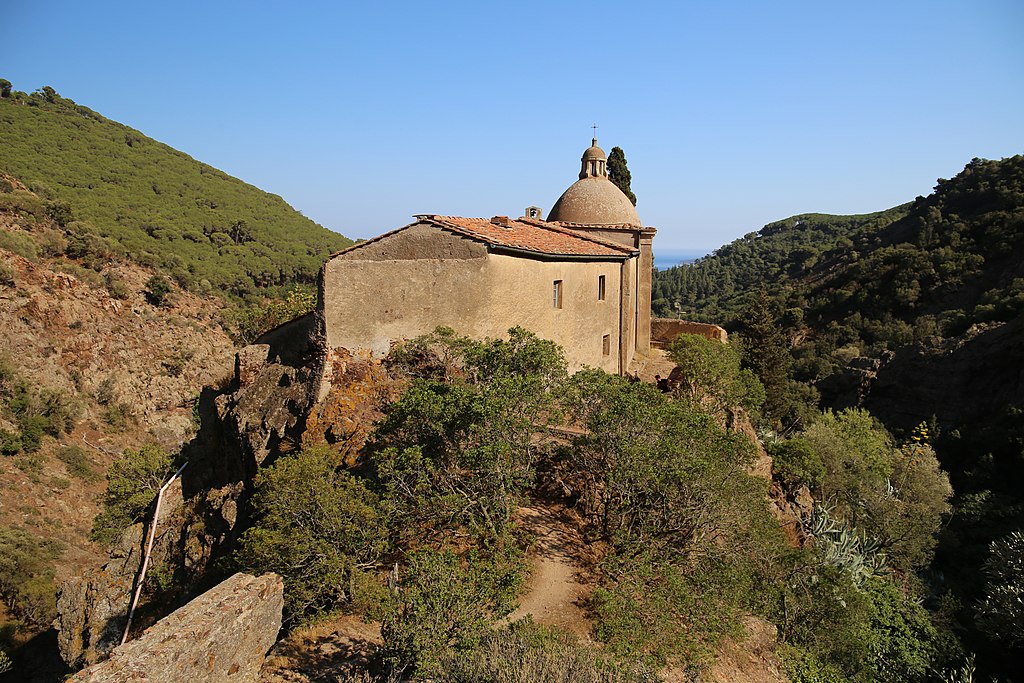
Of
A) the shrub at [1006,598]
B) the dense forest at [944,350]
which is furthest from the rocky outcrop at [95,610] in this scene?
the shrub at [1006,598]

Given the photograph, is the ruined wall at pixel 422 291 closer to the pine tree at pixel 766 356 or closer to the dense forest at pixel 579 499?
the dense forest at pixel 579 499

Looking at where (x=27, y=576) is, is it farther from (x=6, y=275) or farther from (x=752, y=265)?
(x=752, y=265)

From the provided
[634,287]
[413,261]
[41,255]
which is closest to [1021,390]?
[634,287]

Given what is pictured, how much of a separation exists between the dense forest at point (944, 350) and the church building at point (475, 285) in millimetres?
11789

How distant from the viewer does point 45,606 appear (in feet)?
56.5

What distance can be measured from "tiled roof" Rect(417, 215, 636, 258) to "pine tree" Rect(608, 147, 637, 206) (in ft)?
37.2

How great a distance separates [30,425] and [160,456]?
40.8ft

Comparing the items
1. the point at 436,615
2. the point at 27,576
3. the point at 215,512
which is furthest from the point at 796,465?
the point at 27,576

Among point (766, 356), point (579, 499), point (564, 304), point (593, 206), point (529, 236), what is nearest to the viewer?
point (579, 499)

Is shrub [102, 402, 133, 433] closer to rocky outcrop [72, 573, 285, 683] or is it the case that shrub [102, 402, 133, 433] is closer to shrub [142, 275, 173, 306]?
shrub [142, 275, 173, 306]

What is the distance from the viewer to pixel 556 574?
29.7 ft

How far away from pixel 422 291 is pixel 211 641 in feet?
22.9

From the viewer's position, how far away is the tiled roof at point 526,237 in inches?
493

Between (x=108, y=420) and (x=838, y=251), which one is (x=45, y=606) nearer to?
(x=108, y=420)
